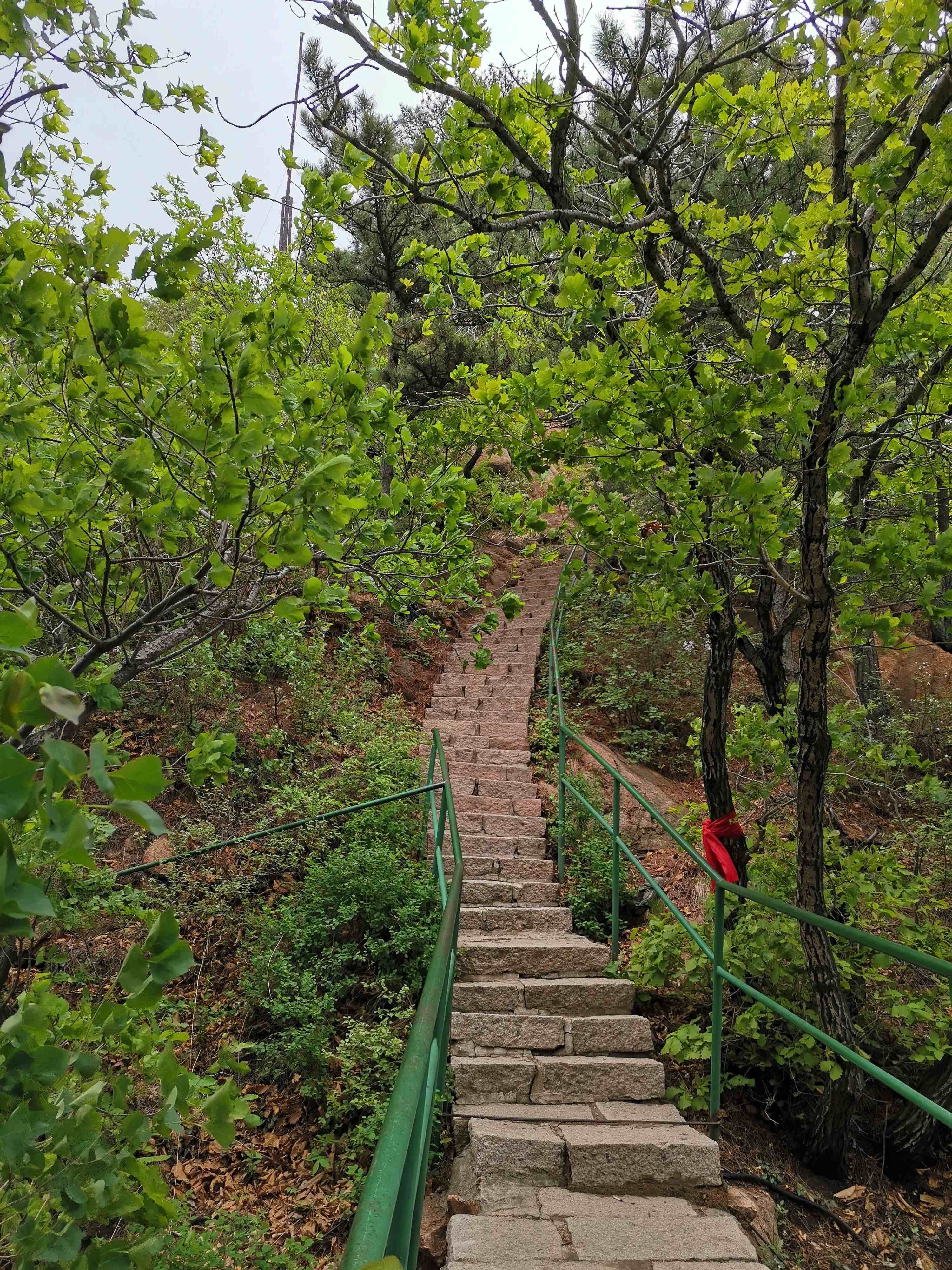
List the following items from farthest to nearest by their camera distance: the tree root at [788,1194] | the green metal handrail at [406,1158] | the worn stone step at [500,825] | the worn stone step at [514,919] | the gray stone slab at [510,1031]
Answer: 1. the worn stone step at [500,825]
2. the worn stone step at [514,919]
3. the gray stone slab at [510,1031]
4. the tree root at [788,1194]
5. the green metal handrail at [406,1158]

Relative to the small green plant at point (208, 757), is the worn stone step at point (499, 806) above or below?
below

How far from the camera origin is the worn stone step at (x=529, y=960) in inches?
162

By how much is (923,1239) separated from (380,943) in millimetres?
2724

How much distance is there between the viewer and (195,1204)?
340 cm

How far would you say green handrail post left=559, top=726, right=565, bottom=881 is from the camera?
5.30 m

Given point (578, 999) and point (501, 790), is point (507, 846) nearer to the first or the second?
point (501, 790)

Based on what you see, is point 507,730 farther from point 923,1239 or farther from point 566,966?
point 923,1239

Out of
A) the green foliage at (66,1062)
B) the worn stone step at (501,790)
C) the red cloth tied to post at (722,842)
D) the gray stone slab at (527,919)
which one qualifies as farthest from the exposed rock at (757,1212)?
the worn stone step at (501,790)

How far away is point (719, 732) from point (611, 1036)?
5.63ft

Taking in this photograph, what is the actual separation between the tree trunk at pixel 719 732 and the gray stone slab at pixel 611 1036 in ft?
3.38

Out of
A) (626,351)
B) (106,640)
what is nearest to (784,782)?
(626,351)

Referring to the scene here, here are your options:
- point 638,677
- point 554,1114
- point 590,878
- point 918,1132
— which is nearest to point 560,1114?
point 554,1114

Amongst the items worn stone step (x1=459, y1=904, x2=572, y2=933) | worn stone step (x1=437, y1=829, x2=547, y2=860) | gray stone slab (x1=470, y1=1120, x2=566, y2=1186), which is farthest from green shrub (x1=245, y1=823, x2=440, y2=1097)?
gray stone slab (x1=470, y1=1120, x2=566, y2=1186)

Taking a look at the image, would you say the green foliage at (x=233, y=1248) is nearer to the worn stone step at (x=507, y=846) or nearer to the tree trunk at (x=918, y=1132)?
the tree trunk at (x=918, y=1132)
